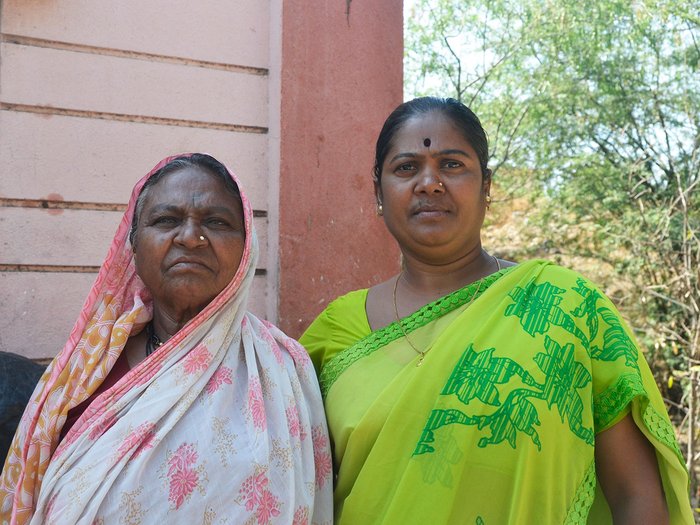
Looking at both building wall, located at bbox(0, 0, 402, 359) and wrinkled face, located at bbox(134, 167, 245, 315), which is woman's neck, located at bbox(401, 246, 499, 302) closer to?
wrinkled face, located at bbox(134, 167, 245, 315)

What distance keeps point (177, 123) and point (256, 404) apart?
1.63m

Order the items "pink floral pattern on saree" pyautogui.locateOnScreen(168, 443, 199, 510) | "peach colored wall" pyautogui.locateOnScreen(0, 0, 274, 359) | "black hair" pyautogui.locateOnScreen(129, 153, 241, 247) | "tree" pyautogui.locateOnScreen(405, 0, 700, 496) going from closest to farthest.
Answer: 1. "pink floral pattern on saree" pyautogui.locateOnScreen(168, 443, 199, 510)
2. "black hair" pyautogui.locateOnScreen(129, 153, 241, 247)
3. "peach colored wall" pyautogui.locateOnScreen(0, 0, 274, 359)
4. "tree" pyautogui.locateOnScreen(405, 0, 700, 496)

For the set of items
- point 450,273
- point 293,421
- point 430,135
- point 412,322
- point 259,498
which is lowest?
point 259,498

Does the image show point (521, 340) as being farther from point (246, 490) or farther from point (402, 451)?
point (246, 490)

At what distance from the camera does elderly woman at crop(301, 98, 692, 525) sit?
5.76 ft

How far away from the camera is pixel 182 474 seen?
5.34ft

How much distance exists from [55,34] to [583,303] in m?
2.23

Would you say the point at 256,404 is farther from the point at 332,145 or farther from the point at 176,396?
the point at 332,145

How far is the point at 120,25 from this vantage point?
9.56 ft

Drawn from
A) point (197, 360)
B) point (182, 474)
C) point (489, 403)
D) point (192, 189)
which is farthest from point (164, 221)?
point (489, 403)

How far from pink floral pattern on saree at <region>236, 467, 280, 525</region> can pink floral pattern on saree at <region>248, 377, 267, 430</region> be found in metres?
0.11

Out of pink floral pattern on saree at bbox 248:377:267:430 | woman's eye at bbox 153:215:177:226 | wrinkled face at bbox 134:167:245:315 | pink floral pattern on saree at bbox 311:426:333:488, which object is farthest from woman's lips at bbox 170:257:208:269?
pink floral pattern on saree at bbox 311:426:333:488

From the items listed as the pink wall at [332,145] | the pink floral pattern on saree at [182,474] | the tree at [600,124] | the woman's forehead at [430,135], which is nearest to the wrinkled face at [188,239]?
the pink floral pattern on saree at [182,474]

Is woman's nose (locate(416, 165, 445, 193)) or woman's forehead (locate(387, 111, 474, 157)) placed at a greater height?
woman's forehead (locate(387, 111, 474, 157))
